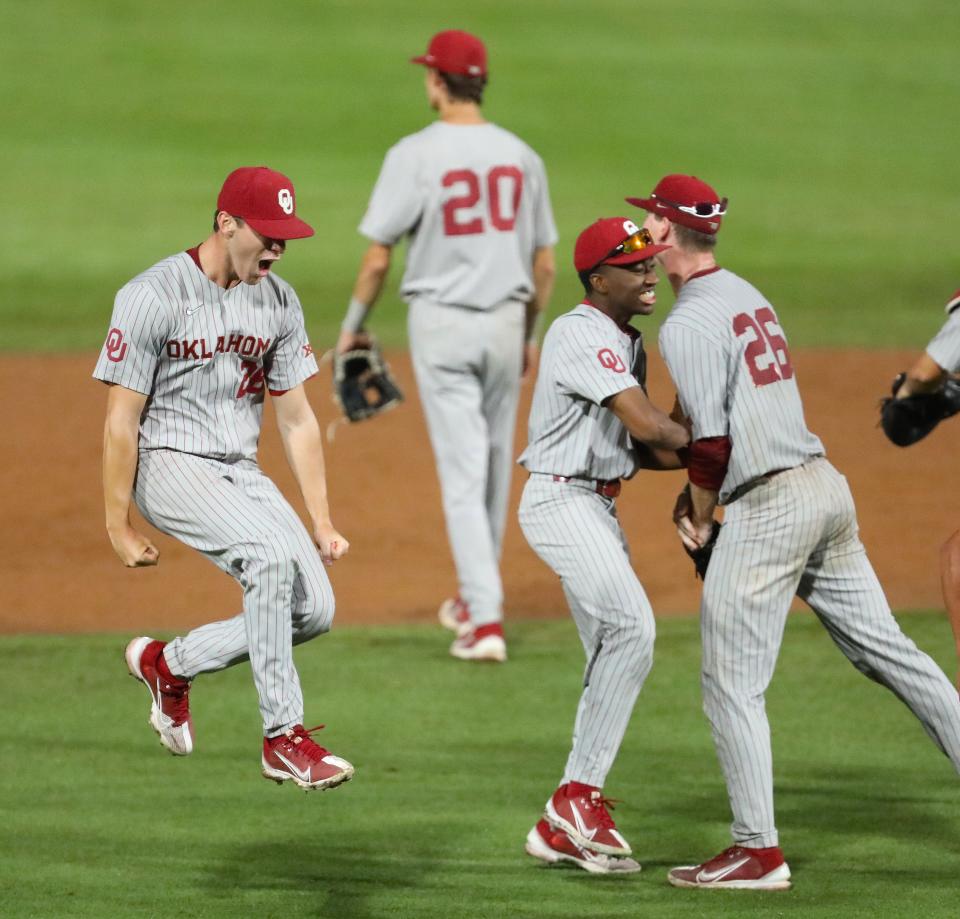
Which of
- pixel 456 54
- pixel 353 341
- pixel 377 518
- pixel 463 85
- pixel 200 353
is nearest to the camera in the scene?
pixel 200 353

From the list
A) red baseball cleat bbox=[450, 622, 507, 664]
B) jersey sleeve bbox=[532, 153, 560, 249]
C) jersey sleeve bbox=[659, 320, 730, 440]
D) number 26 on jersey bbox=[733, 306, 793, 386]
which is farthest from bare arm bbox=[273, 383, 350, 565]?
jersey sleeve bbox=[532, 153, 560, 249]

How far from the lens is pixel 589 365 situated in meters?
5.88

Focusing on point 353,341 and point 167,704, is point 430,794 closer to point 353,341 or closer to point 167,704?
point 167,704

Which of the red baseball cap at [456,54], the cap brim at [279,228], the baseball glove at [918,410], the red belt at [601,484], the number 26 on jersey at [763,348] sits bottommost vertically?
the red belt at [601,484]

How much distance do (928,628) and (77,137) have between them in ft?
52.3

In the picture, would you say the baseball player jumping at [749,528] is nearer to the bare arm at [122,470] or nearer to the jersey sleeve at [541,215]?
the bare arm at [122,470]

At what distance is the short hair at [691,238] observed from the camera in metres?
5.95

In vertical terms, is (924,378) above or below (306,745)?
above

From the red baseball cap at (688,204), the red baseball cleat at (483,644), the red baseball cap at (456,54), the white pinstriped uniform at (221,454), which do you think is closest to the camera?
the white pinstriped uniform at (221,454)

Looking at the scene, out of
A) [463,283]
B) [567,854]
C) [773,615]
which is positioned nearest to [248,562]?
[567,854]

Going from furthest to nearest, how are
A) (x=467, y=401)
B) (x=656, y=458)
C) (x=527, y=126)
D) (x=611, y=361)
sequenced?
(x=527, y=126), (x=467, y=401), (x=656, y=458), (x=611, y=361)

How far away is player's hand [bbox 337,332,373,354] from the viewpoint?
891cm

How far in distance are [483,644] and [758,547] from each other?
2.96 metres

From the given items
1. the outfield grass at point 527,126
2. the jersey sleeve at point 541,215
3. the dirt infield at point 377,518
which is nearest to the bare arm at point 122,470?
the jersey sleeve at point 541,215
